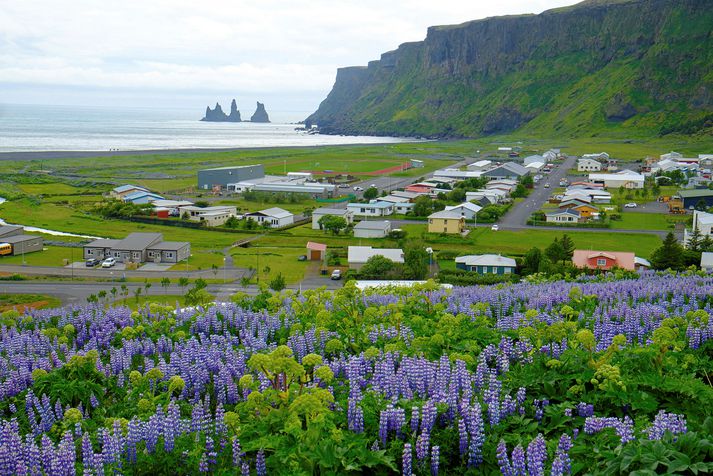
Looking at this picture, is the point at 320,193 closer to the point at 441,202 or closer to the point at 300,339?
the point at 441,202

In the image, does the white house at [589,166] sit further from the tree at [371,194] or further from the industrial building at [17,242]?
the industrial building at [17,242]

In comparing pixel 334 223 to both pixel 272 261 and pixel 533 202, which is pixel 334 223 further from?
pixel 533 202

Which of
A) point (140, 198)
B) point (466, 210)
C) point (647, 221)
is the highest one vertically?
point (140, 198)

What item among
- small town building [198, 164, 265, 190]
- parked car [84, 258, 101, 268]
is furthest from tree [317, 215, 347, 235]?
small town building [198, 164, 265, 190]

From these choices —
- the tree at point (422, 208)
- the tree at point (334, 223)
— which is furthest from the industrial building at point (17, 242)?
the tree at point (422, 208)

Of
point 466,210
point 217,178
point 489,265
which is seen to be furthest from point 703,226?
point 217,178

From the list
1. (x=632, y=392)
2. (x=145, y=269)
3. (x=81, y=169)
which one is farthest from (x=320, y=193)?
(x=632, y=392)
